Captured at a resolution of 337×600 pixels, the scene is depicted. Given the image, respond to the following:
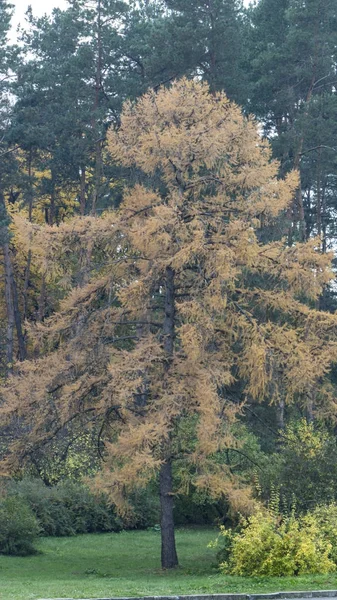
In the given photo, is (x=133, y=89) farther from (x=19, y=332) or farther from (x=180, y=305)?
(x=180, y=305)

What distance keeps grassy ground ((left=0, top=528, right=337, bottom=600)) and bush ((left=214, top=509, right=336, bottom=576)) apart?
453 mm

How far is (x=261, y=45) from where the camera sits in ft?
134

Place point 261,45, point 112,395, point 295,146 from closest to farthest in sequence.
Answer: point 112,395, point 295,146, point 261,45

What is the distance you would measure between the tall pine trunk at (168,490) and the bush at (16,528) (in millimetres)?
3435

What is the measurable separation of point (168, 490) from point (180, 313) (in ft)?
13.0

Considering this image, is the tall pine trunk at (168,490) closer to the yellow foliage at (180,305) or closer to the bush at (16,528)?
the yellow foliage at (180,305)

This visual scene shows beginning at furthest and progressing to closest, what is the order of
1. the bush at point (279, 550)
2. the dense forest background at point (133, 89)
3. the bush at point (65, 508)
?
the dense forest background at point (133, 89) → the bush at point (65, 508) → the bush at point (279, 550)

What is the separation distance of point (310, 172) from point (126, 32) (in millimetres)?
10740

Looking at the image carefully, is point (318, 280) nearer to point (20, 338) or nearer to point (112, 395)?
point (112, 395)

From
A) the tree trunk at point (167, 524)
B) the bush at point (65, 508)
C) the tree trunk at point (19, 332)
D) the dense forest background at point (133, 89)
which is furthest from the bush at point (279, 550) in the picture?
the tree trunk at point (19, 332)

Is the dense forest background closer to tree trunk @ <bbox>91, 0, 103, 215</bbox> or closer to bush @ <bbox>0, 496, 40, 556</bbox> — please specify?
tree trunk @ <bbox>91, 0, 103, 215</bbox>

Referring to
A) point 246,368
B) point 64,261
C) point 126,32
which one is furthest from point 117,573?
point 126,32

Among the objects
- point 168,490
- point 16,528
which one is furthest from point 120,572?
point 16,528

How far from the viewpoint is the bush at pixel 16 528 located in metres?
21.3
